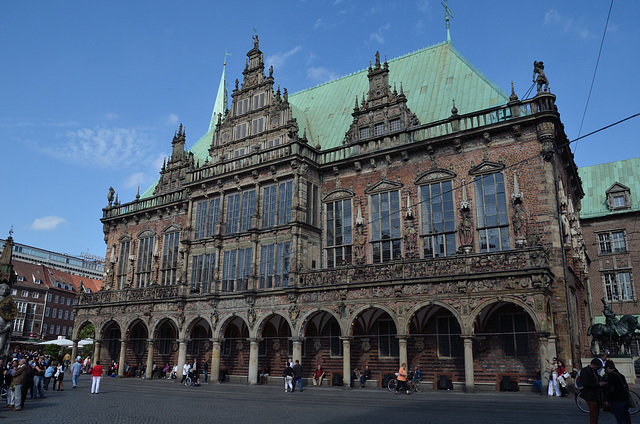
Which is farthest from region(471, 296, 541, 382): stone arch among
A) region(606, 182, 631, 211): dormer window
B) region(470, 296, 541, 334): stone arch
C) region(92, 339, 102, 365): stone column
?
region(92, 339, 102, 365): stone column

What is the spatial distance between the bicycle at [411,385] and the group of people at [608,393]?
39.1ft

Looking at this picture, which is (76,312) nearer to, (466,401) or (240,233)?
(240,233)

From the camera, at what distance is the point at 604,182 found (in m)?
43.2

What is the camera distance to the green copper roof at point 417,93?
2962 centimetres

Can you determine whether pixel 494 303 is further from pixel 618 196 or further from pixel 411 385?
pixel 618 196

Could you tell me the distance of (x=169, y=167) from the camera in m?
42.4

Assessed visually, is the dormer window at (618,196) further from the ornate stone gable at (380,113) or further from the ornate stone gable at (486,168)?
the ornate stone gable at (380,113)

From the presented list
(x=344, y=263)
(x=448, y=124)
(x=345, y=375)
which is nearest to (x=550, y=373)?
(x=345, y=375)


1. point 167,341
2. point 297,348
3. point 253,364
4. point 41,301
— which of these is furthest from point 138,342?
point 41,301

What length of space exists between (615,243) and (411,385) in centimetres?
2659

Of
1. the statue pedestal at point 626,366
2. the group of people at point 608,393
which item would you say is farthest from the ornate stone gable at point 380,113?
the group of people at point 608,393

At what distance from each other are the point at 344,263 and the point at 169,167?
Result: 21.0m

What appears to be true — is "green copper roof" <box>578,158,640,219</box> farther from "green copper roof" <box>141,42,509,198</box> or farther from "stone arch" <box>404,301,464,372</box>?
"stone arch" <box>404,301,464,372</box>

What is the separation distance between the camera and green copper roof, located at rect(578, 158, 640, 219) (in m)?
41.0
